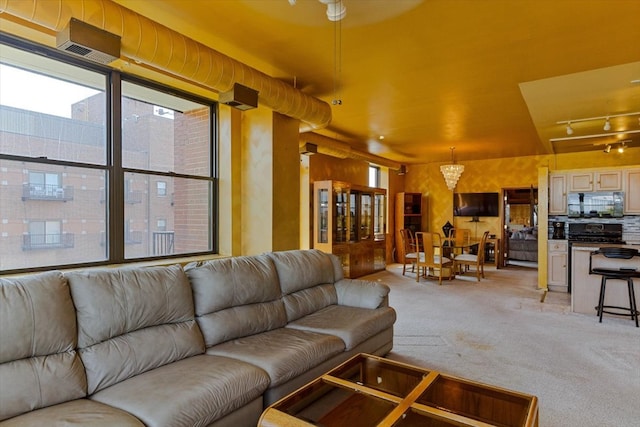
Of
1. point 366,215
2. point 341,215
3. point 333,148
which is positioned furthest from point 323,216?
point 366,215

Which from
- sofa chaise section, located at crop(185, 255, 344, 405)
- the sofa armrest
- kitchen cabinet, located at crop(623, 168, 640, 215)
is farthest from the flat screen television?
sofa chaise section, located at crop(185, 255, 344, 405)

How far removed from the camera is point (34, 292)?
1826 millimetres

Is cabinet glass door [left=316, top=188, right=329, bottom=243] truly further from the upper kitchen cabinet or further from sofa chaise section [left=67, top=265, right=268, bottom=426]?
sofa chaise section [left=67, top=265, right=268, bottom=426]

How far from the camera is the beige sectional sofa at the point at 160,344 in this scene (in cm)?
167

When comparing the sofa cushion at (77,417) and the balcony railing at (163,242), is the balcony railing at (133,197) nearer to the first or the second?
the balcony railing at (163,242)

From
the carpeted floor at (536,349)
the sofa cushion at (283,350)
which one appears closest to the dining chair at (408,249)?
the carpeted floor at (536,349)

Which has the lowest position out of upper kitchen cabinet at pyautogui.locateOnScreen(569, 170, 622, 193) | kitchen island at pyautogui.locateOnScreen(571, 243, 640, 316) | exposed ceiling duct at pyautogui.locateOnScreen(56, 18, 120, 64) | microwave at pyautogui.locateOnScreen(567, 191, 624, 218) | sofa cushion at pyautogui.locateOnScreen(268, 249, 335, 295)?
kitchen island at pyautogui.locateOnScreen(571, 243, 640, 316)

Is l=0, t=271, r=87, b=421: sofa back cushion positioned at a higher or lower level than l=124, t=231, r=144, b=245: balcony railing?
Result: lower

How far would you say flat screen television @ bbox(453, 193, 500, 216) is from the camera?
9.32 m

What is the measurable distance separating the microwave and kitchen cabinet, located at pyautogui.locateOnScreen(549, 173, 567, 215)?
92 millimetres

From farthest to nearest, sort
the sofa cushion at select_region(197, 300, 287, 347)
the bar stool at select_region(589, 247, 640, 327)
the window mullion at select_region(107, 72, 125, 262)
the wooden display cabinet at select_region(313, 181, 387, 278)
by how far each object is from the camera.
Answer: the wooden display cabinet at select_region(313, 181, 387, 278) → the bar stool at select_region(589, 247, 640, 327) → the window mullion at select_region(107, 72, 125, 262) → the sofa cushion at select_region(197, 300, 287, 347)

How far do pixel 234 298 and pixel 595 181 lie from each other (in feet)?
21.3

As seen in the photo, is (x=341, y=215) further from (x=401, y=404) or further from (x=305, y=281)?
(x=401, y=404)

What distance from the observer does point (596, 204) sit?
6.32 metres
